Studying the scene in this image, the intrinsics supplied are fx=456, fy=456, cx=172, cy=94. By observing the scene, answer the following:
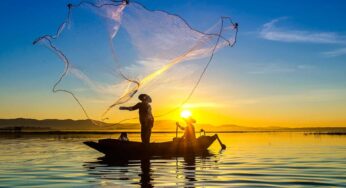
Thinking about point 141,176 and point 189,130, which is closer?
point 141,176

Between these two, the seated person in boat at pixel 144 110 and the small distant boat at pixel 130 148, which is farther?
the small distant boat at pixel 130 148

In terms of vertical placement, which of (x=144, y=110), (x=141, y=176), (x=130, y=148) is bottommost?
(x=141, y=176)

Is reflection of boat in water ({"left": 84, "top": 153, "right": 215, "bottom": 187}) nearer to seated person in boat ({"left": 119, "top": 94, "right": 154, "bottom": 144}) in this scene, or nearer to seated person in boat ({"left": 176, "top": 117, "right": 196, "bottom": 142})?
seated person in boat ({"left": 119, "top": 94, "right": 154, "bottom": 144})

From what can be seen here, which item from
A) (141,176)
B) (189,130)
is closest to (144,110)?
(189,130)

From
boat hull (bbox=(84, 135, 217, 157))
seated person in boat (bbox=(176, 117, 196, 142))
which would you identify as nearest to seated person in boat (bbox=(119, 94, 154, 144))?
boat hull (bbox=(84, 135, 217, 157))

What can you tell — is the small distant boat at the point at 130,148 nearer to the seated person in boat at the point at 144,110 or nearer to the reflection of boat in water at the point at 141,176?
the seated person in boat at the point at 144,110

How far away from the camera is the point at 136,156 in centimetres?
3012

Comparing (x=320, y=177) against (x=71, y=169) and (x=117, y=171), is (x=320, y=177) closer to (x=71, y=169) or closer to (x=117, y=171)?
(x=117, y=171)

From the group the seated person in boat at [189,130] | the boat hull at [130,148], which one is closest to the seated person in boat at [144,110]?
the boat hull at [130,148]

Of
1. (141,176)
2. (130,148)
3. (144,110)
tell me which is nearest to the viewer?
(141,176)

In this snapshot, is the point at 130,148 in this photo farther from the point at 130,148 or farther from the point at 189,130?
the point at 189,130

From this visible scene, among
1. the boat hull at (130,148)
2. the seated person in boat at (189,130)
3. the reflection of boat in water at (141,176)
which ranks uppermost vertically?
the seated person in boat at (189,130)

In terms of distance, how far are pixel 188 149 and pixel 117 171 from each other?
12180mm

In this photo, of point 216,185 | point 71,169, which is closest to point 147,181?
point 216,185
